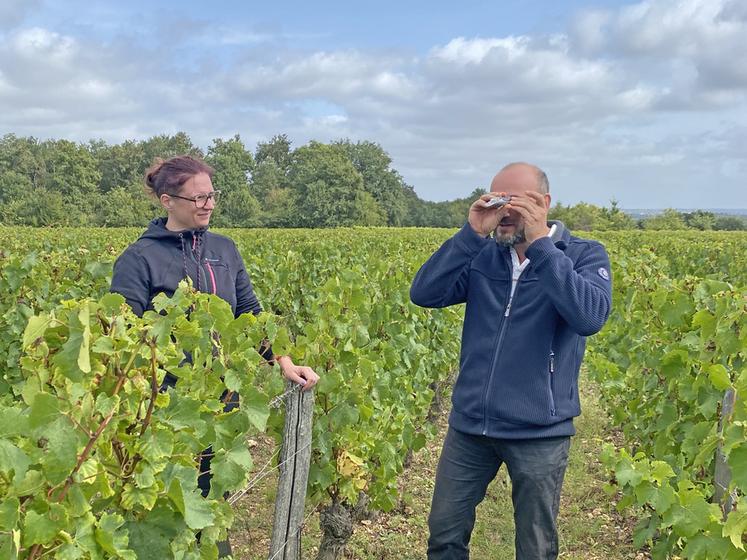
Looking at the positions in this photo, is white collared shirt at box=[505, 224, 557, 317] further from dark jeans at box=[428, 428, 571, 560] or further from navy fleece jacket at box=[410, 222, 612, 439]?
dark jeans at box=[428, 428, 571, 560]

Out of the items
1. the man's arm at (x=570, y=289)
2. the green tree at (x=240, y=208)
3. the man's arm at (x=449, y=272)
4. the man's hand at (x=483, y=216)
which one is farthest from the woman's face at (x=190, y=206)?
the green tree at (x=240, y=208)

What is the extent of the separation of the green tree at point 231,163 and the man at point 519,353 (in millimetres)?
61903

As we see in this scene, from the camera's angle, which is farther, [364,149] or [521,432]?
[364,149]

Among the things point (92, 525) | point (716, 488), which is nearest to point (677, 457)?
point (716, 488)

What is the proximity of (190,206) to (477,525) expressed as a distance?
3.08 metres

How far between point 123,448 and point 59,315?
0.35 metres

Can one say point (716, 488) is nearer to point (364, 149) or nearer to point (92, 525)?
point (92, 525)

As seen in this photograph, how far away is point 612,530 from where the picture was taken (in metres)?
4.70

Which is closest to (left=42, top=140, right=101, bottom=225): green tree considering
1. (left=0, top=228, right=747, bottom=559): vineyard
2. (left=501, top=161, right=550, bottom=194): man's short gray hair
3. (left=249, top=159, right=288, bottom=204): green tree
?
(left=249, top=159, right=288, bottom=204): green tree

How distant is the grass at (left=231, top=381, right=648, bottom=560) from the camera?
429 centimetres

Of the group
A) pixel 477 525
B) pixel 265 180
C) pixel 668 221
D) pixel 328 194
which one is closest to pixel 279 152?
pixel 265 180

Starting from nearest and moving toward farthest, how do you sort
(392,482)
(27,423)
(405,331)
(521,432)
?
(27,423) → (521,432) → (392,482) → (405,331)

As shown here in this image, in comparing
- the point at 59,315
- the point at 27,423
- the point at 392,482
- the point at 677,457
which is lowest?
the point at 392,482

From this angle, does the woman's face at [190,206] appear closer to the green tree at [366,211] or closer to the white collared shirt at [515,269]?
the white collared shirt at [515,269]
